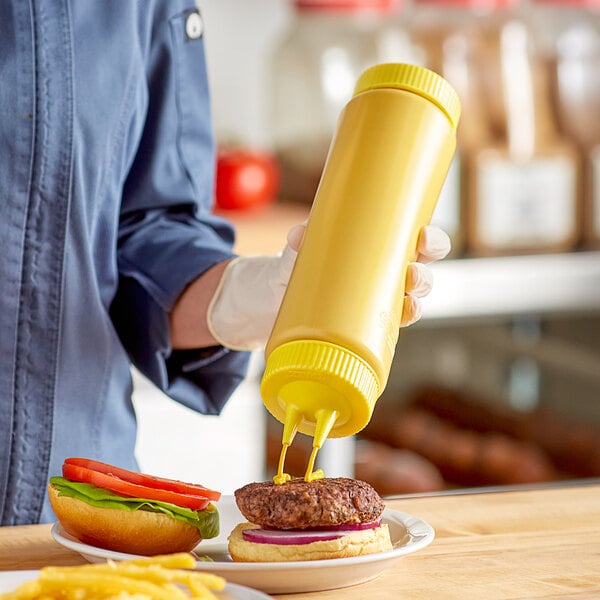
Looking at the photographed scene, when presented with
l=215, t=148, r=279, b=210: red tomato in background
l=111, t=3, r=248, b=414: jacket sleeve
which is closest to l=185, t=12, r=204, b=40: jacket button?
l=111, t=3, r=248, b=414: jacket sleeve

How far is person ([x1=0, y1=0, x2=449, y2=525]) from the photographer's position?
0.99 meters

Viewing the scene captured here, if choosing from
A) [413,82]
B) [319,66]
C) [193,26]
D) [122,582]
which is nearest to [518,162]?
[319,66]

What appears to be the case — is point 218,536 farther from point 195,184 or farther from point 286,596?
point 195,184

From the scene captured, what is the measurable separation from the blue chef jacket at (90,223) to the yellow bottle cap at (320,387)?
338 mm

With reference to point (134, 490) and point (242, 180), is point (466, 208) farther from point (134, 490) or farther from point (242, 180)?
point (134, 490)

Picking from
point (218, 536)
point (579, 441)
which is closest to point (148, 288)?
point (218, 536)

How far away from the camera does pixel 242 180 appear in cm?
203

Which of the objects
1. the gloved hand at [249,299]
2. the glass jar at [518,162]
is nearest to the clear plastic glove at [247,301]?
the gloved hand at [249,299]

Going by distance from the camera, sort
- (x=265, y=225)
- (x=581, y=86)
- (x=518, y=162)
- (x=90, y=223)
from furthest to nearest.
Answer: (x=581, y=86) < (x=518, y=162) < (x=265, y=225) < (x=90, y=223)

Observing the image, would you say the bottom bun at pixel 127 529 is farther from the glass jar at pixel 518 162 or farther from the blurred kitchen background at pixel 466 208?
the glass jar at pixel 518 162

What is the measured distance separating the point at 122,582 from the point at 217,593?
8cm

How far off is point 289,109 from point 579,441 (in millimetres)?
795

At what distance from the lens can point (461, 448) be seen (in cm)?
219

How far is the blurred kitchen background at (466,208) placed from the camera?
1.97 meters
